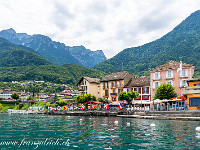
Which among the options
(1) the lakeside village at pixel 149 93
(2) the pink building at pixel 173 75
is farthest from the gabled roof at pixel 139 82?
(2) the pink building at pixel 173 75

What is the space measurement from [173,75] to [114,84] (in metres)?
24.3

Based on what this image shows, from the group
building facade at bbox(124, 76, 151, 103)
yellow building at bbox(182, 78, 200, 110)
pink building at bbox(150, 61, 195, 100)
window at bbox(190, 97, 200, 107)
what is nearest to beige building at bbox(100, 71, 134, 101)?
building facade at bbox(124, 76, 151, 103)

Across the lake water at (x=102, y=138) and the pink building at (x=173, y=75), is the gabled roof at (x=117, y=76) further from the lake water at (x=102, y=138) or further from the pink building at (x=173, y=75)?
the lake water at (x=102, y=138)

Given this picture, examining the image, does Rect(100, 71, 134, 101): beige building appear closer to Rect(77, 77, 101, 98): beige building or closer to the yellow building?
Rect(77, 77, 101, 98): beige building

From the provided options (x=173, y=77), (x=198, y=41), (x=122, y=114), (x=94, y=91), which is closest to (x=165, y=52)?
(x=198, y=41)

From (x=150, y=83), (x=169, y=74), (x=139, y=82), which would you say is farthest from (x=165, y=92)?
(x=139, y=82)

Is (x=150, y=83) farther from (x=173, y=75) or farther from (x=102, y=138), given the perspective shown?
(x=102, y=138)

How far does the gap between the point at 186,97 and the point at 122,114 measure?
53.2 ft

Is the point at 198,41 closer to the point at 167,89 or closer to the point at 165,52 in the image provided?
the point at 165,52

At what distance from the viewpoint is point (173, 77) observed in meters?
60.7

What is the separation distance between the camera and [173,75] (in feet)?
200

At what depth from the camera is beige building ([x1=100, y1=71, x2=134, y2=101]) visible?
250 ft

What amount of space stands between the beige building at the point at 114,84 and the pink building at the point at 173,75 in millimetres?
12690

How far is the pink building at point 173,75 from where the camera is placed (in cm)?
5776
